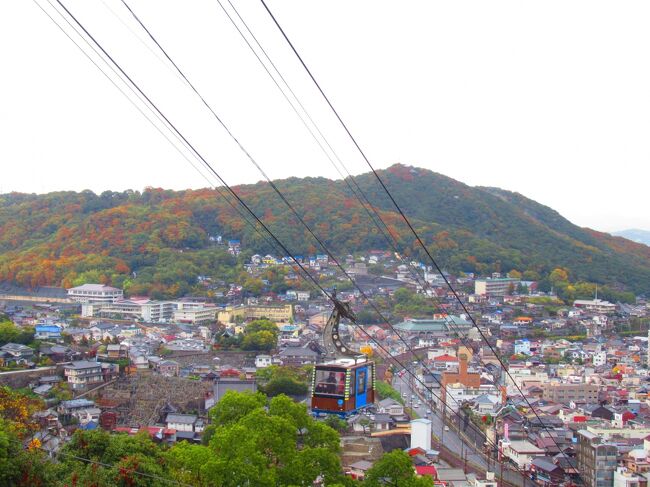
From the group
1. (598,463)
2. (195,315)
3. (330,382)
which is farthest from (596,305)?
(330,382)

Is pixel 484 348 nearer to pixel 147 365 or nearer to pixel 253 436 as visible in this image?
pixel 147 365

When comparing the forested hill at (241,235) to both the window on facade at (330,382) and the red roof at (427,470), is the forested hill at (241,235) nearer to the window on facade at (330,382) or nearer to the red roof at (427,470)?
the red roof at (427,470)

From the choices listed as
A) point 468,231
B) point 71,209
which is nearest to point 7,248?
point 71,209

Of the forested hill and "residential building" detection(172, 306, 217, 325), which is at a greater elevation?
the forested hill

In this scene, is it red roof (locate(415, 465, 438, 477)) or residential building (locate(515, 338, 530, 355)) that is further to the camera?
residential building (locate(515, 338, 530, 355))

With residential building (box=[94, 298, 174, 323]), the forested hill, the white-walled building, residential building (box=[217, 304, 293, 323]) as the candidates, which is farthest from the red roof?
the forested hill

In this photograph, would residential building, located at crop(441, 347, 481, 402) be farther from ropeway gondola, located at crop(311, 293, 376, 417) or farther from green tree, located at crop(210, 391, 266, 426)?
ropeway gondola, located at crop(311, 293, 376, 417)

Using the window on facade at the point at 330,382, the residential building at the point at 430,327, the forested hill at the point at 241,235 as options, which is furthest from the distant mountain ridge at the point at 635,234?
the window on facade at the point at 330,382
